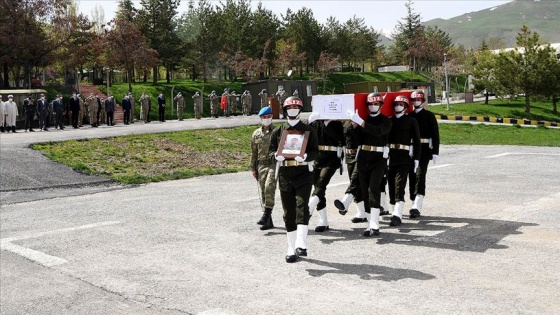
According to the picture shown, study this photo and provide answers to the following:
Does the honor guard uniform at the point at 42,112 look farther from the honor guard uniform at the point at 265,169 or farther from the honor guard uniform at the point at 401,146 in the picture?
the honor guard uniform at the point at 401,146

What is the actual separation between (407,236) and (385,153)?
143 cm

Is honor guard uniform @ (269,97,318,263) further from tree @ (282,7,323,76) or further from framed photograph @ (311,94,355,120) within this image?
tree @ (282,7,323,76)

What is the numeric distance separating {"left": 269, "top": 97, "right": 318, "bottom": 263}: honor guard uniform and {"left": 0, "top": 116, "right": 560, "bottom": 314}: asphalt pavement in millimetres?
369

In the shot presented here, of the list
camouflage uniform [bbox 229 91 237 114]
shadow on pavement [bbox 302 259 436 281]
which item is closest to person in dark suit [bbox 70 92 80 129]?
camouflage uniform [bbox 229 91 237 114]

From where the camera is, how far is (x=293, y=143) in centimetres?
888

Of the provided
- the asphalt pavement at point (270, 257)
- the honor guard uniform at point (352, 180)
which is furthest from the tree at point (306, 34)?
the honor guard uniform at point (352, 180)

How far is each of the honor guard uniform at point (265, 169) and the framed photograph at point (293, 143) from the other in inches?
72.6

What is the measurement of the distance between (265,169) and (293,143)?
2530mm

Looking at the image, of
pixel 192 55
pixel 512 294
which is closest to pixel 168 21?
pixel 192 55

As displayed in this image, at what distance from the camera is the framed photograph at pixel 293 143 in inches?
347

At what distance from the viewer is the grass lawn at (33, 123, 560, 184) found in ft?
67.1

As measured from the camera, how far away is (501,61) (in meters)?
55.4

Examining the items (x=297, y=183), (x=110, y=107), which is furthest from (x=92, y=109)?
(x=297, y=183)

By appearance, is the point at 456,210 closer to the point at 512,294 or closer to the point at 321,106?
the point at 321,106
